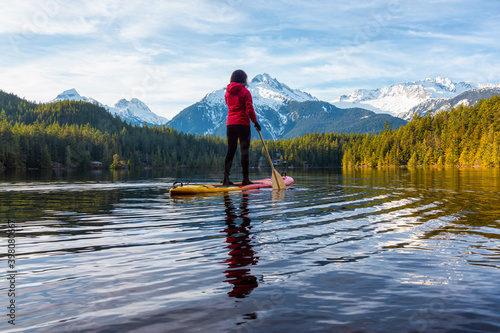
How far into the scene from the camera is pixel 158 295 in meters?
4.94

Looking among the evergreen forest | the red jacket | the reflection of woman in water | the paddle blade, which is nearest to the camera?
the reflection of woman in water

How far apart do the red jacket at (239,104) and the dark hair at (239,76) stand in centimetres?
38

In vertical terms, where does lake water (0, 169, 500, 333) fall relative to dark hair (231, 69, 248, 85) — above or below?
below

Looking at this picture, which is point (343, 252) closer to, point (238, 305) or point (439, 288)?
point (439, 288)

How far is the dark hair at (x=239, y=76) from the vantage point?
1972cm

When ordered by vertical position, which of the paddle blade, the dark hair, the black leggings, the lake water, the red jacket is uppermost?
the dark hair

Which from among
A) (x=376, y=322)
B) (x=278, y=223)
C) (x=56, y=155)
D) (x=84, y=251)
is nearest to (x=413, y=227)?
(x=278, y=223)

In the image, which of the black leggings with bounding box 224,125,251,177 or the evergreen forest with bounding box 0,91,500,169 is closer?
the black leggings with bounding box 224,125,251,177

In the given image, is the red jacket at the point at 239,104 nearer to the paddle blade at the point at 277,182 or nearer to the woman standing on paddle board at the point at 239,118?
the woman standing on paddle board at the point at 239,118

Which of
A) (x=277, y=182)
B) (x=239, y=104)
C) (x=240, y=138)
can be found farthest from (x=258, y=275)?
(x=277, y=182)

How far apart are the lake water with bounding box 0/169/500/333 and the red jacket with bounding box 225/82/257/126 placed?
9122 millimetres

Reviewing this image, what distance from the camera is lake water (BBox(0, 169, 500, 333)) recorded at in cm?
416

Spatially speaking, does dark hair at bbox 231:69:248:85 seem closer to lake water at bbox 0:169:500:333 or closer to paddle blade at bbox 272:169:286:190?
paddle blade at bbox 272:169:286:190

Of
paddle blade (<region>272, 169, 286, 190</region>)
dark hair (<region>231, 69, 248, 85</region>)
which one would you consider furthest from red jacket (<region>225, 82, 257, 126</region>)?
paddle blade (<region>272, 169, 286, 190</region>)
